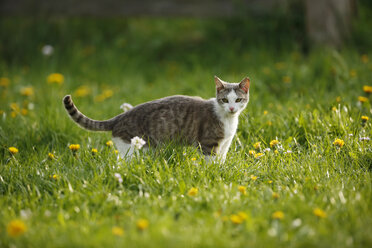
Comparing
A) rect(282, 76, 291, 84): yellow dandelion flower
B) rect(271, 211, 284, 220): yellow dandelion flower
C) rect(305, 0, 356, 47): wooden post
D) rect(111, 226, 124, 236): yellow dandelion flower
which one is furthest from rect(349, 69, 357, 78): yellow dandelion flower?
rect(111, 226, 124, 236): yellow dandelion flower

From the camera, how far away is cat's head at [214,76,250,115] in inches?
125

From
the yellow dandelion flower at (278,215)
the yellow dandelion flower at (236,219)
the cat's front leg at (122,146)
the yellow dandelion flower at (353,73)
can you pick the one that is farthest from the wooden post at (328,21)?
the yellow dandelion flower at (236,219)

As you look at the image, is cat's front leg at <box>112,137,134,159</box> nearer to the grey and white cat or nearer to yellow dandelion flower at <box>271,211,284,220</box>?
the grey and white cat

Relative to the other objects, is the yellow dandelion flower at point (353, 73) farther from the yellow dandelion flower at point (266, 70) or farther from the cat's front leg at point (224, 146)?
the cat's front leg at point (224, 146)

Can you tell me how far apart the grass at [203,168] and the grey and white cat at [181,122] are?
0.64 ft

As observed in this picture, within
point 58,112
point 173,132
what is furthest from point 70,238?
point 58,112

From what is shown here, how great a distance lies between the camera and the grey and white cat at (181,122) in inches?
124

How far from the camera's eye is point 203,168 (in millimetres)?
2748

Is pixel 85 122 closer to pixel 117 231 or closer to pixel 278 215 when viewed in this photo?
pixel 117 231

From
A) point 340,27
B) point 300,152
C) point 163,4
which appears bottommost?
point 300,152

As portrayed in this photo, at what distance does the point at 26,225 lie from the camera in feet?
6.85

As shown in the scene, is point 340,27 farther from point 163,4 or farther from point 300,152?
point 300,152

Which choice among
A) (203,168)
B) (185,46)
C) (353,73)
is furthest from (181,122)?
(185,46)

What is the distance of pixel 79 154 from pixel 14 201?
0.71m
